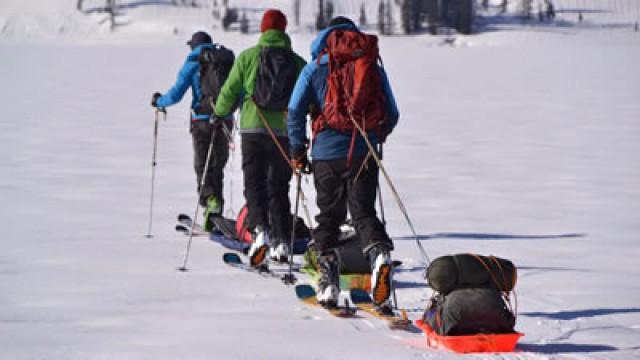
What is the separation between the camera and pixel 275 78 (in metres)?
7.36

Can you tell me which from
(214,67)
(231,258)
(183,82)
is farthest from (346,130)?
(183,82)

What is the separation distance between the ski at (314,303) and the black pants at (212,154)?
308 centimetres

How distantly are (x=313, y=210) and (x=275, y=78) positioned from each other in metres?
3.89

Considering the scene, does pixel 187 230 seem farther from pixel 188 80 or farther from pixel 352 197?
pixel 352 197

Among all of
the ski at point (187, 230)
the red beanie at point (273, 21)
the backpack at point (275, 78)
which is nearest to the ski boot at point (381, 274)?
the backpack at point (275, 78)

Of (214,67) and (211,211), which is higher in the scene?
(214,67)

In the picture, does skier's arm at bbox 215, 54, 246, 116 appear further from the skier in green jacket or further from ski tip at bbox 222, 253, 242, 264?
ski tip at bbox 222, 253, 242, 264

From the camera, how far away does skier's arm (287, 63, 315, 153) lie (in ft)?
19.7

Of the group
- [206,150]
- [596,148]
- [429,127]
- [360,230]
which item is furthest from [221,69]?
[429,127]

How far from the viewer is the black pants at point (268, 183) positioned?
7.65 m

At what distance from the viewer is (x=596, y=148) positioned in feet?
58.3

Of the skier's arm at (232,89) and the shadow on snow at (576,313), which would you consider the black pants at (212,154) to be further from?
the shadow on snow at (576,313)

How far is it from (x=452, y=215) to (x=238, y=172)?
4.97m

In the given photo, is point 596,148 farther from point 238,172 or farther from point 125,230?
point 125,230
